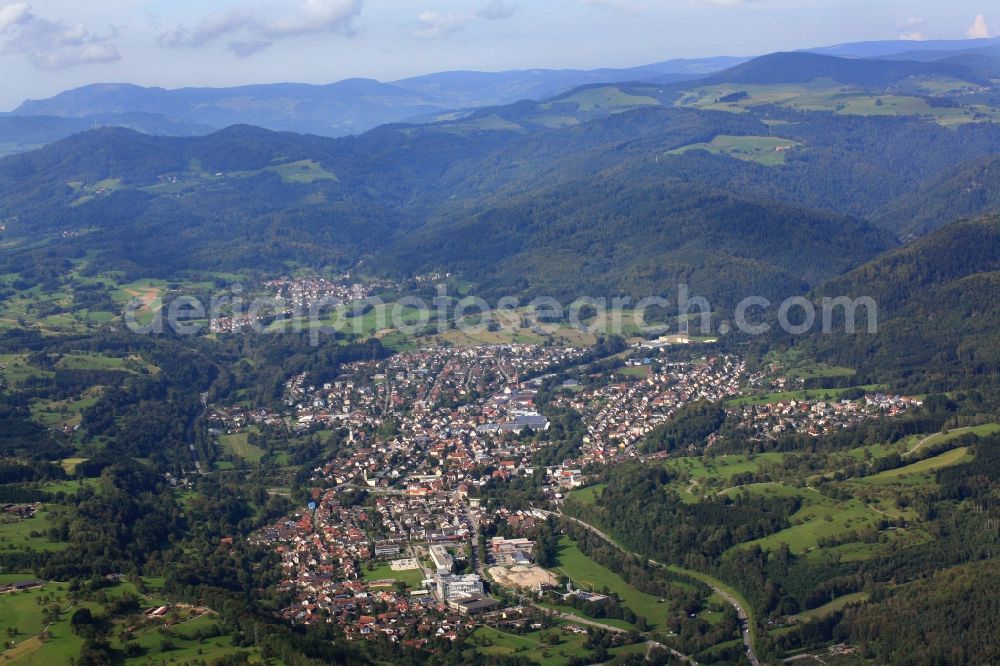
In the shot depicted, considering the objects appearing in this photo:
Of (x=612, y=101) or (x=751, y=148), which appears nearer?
(x=751, y=148)

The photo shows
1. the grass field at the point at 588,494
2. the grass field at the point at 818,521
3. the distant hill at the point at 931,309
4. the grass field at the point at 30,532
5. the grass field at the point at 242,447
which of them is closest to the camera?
the grass field at the point at 30,532

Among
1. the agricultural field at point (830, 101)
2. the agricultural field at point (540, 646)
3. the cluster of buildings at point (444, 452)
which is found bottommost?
the agricultural field at point (540, 646)

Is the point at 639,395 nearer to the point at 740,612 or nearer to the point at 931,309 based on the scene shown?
the point at 931,309

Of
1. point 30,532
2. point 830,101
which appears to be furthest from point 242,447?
point 830,101

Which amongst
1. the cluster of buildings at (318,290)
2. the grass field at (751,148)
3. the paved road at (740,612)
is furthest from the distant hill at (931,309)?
the grass field at (751,148)

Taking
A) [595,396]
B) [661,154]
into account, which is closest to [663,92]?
[661,154]

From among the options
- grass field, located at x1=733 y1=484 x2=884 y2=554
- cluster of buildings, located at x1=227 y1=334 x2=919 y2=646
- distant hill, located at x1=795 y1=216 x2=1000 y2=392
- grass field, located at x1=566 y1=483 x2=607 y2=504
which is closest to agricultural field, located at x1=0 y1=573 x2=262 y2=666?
cluster of buildings, located at x1=227 y1=334 x2=919 y2=646

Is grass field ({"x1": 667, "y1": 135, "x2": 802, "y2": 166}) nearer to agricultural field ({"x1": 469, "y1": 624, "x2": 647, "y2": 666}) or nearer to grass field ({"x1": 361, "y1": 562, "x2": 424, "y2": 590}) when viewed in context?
grass field ({"x1": 361, "y1": 562, "x2": 424, "y2": 590})

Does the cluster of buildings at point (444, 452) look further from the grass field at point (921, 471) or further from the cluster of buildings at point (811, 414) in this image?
the grass field at point (921, 471)
